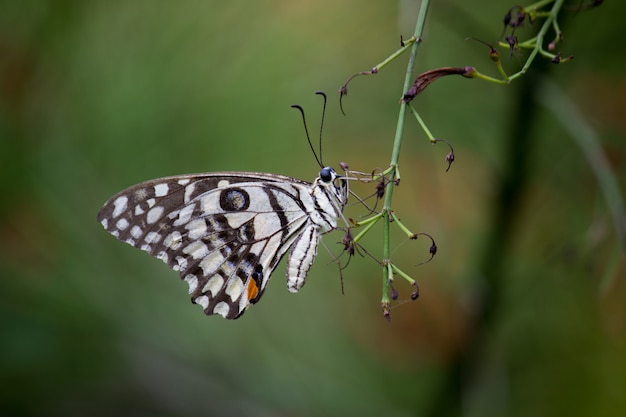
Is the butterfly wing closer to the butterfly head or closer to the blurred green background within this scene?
the butterfly head

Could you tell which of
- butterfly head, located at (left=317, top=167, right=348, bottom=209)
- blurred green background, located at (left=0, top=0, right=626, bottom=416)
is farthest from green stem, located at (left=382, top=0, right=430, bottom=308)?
blurred green background, located at (left=0, top=0, right=626, bottom=416)

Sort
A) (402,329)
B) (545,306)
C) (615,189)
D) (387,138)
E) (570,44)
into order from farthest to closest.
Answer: (402,329) → (387,138) → (545,306) → (570,44) → (615,189)

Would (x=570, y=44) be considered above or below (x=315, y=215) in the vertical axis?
above

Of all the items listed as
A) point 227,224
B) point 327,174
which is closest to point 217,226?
point 227,224

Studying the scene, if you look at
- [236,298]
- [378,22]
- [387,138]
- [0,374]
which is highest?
[378,22]

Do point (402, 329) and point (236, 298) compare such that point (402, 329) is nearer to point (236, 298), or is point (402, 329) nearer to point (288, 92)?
point (288, 92)

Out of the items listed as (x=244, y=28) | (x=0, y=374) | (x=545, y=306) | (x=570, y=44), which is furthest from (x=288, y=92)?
(x=0, y=374)

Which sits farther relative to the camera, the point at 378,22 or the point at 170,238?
the point at 378,22
